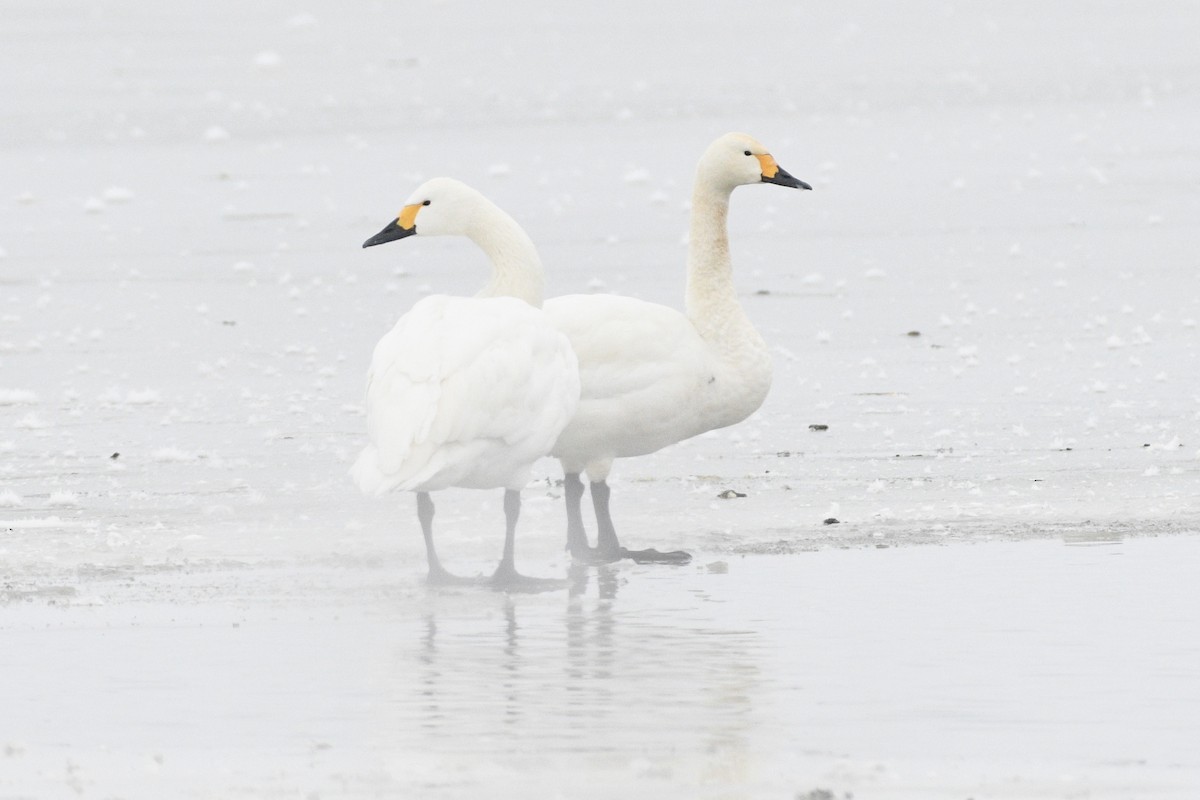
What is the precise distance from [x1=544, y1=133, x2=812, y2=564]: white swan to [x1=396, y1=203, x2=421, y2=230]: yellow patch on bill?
2.04 ft

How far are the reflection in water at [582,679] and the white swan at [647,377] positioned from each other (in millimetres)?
806

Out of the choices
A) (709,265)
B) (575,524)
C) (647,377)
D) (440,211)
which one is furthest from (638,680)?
(709,265)

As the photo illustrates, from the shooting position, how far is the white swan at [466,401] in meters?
6.55

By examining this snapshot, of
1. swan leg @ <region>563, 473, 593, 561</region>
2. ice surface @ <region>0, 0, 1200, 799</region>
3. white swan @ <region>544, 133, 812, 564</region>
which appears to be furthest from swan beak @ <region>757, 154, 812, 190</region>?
swan leg @ <region>563, 473, 593, 561</region>

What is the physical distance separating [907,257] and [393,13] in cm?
2072

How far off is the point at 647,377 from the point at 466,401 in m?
0.97

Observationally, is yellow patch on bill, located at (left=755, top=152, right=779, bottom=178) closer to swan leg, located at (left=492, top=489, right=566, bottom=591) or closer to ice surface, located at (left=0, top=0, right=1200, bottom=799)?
ice surface, located at (left=0, top=0, right=1200, bottom=799)

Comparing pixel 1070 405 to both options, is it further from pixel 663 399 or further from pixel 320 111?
pixel 320 111

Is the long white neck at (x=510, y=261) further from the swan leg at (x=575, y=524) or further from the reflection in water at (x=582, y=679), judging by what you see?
the reflection in water at (x=582, y=679)

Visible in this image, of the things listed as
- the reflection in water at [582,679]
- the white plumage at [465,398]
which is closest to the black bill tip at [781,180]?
the white plumage at [465,398]

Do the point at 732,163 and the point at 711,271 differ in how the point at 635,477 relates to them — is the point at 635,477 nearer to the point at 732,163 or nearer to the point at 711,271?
the point at 711,271

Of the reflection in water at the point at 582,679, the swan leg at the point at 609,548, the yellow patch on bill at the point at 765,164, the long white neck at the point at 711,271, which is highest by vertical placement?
the yellow patch on bill at the point at 765,164

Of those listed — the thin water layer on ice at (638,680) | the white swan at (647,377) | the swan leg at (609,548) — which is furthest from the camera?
the white swan at (647,377)

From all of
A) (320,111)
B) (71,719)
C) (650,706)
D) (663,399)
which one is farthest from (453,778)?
(320,111)
